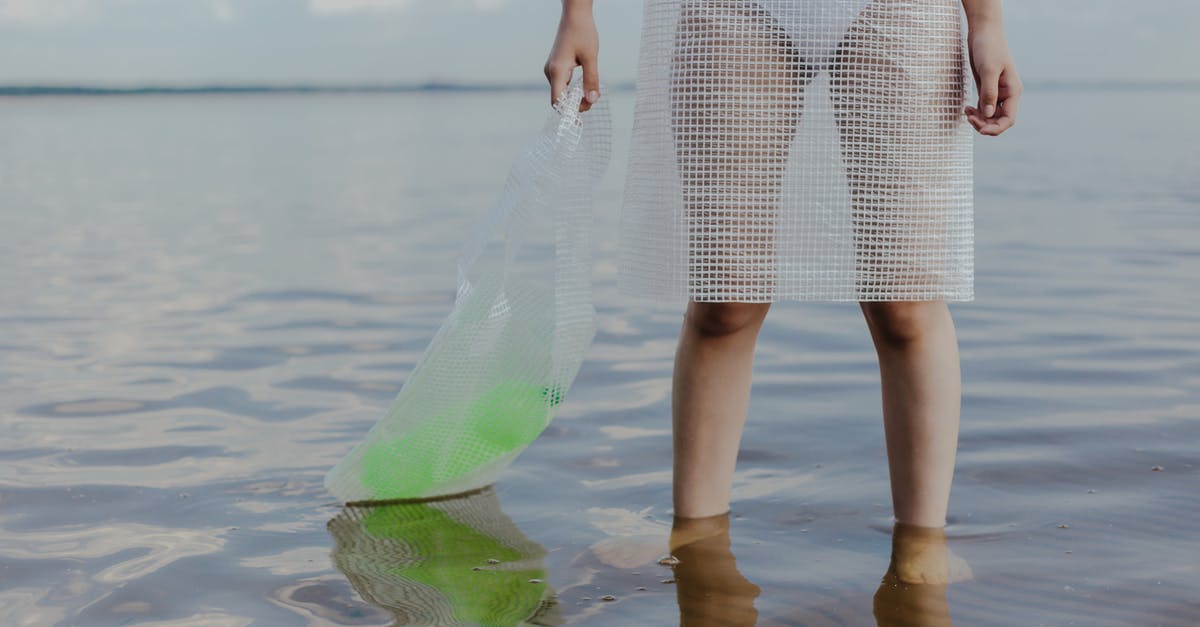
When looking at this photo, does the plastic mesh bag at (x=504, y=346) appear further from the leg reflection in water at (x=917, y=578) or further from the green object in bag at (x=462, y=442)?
the leg reflection in water at (x=917, y=578)

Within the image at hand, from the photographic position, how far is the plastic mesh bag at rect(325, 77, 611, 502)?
7.69 feet

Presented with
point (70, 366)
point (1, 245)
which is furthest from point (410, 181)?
point (70, 366)

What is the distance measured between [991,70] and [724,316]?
1.92 feet

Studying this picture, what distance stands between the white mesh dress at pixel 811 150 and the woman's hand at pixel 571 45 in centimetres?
12

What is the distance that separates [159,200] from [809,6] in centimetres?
835

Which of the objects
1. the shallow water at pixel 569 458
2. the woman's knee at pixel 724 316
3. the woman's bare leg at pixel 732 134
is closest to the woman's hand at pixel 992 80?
the woman's bare leg at pixel 732 134

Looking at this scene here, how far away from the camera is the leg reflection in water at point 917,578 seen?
1.97 m

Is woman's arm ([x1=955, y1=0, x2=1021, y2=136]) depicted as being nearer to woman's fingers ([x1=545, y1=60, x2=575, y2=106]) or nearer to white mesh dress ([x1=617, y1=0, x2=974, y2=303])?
white mesh dress ([x1=617, y1=0, x2=974, y2=303])

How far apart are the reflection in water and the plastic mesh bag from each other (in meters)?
0.08

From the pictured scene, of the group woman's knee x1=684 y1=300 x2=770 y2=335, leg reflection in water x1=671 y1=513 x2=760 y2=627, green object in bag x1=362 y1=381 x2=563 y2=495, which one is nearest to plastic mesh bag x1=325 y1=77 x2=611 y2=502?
green object in bag x1=362 y1=381 x2=563 y2=495

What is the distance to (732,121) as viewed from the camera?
209 cm

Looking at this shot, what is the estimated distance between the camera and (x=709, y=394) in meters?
2.32

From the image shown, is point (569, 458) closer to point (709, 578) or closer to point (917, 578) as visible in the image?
point (709, 578)

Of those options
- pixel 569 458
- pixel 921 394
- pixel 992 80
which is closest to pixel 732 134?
pixel 992 80
